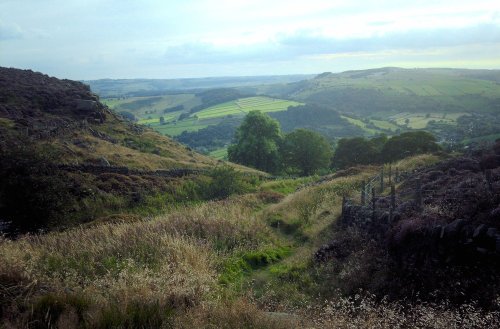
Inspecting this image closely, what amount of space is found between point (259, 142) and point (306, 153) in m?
6.70

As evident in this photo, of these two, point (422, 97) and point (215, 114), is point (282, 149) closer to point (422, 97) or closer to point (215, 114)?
point (215, 114)

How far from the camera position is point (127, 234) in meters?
10.2

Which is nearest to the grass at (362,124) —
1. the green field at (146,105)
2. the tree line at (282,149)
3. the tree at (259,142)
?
the tree line at (282,149)

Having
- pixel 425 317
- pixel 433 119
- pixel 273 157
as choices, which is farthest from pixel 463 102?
pixel 425 317

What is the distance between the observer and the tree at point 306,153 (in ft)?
173

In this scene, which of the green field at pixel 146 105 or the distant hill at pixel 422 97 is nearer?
the distant hill at pixel 422 97

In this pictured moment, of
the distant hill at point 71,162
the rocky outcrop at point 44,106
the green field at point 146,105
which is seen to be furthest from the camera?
the green field at point 146,105

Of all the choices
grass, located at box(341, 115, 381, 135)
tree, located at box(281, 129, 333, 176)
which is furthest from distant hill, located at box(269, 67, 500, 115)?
tree, located at box(281, 129, 333, 176)

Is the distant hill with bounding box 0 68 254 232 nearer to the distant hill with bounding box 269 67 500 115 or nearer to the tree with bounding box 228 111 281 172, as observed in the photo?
the tree with bounding box 228 111 281 172

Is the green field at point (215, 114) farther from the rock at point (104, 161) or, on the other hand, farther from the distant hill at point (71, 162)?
the rock at point (104, 161)

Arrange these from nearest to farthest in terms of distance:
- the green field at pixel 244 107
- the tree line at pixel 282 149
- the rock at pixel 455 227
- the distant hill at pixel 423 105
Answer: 1. the rock at pixel 455 227
2. the tree line at pixel 282 149
3. the distant hill at pixel 423 105
4. the green field at pixel 244 107

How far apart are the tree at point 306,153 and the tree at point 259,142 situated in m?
1.89

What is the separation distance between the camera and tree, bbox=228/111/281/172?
5338cm

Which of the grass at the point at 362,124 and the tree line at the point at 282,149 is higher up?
the tree line at the point at 282,149
